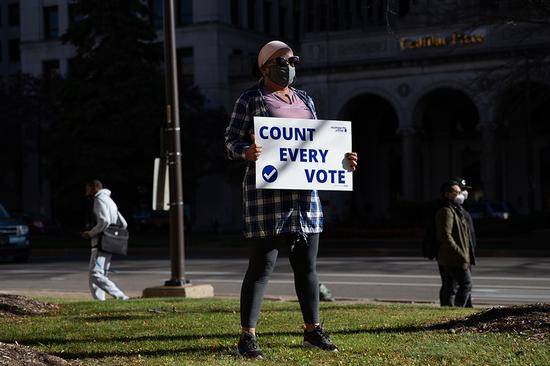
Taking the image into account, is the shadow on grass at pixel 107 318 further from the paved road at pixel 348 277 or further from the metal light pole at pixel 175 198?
the paved road at pixel 348 277

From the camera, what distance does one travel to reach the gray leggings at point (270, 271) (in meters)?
6.22

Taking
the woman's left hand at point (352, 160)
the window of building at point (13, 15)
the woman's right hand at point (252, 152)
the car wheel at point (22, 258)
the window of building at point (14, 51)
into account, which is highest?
the window of building at point (13, 15)

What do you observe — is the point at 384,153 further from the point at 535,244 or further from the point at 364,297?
the point at 364,297

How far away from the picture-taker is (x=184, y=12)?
59344mm

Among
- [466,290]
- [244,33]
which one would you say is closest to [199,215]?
[244,33]

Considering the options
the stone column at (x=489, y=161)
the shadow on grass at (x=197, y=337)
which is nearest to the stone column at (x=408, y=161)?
the stone column at (x=489, y=161)

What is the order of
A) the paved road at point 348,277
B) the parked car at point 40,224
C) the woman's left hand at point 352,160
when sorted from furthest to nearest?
the parked car at point 40,224 → the paved road at point 348,277 → the woman's left hand at point 352,160

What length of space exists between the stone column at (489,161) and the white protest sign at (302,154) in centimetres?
3980

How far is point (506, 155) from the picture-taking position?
53.1 meters

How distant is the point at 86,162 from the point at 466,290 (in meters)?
33.2

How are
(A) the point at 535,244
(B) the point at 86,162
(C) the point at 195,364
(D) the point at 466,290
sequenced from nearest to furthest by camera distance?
(C) the point at 195,364 < (D) the point at 466,290 < (A) the point at 535,244 < (B) the point at 86,162

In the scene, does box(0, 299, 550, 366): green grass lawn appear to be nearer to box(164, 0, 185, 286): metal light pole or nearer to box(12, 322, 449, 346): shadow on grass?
box(12, 322, 449, 346): shadow on grass

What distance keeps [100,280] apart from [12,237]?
46.9 ft

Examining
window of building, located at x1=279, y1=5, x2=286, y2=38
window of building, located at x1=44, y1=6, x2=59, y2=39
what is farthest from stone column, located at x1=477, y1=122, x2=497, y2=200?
window of building, located at x1=44, y1=6, x2=59, y2=39
